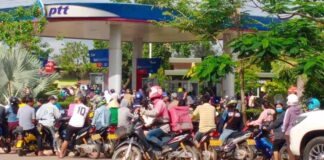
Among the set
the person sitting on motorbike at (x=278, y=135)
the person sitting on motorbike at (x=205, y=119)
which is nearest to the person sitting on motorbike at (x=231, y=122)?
the person sitting on motorbike at (x=205, y=119)

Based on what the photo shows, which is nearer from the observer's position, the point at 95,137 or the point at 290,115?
the point at 290,115

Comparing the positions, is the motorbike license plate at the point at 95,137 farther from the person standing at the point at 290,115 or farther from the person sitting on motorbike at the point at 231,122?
the person standing at the point at 290,115

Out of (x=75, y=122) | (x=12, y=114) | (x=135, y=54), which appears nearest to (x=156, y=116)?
(x=75, y=122)

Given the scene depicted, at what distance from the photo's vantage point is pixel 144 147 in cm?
1620

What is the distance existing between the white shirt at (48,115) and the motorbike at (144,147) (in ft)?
12.4

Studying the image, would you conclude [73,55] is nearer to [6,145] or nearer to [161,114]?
[6,145]

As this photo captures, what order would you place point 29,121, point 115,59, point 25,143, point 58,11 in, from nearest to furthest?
point 29,121 → point 25,143 → point 58,11 → point 115,59

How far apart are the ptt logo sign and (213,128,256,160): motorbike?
1227 cm

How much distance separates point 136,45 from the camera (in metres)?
38.6

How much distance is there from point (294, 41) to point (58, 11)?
43.4ft

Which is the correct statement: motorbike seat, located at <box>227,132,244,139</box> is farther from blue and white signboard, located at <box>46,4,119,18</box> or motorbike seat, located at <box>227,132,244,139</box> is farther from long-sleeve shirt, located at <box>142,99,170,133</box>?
blue and white signboard, located at <box>46,4,119,18</box>

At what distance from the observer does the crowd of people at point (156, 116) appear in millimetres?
16375

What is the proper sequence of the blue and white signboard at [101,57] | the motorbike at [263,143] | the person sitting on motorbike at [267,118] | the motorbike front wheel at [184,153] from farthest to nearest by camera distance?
the blue and white signboard at [101,57], the person sitting on motorbike at [267,118], the motorbike at [263,143], the motorbike front wheel at [184,153]

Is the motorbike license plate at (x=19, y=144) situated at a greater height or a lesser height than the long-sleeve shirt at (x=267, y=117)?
lesser
